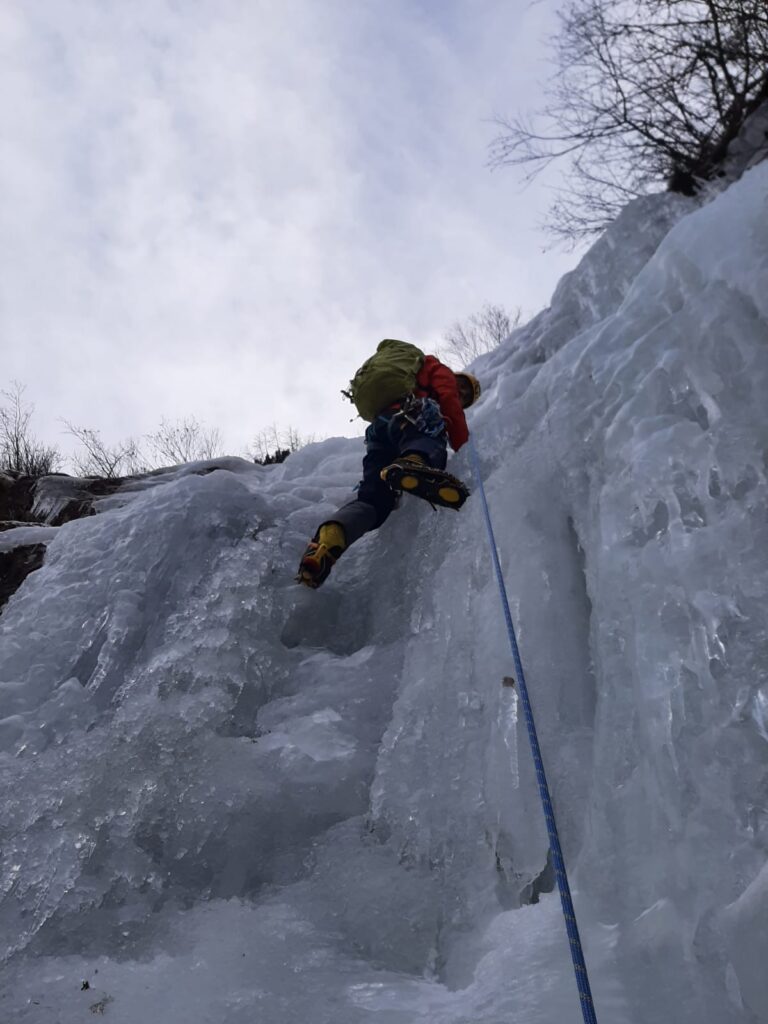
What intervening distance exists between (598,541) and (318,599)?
1304 millimetres

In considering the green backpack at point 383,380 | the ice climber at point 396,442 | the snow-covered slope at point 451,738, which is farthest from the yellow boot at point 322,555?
the green backpack at point 383,380

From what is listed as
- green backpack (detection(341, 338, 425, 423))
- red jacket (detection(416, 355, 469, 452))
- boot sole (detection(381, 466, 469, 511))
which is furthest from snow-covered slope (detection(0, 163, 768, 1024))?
green backpack (detection(341, 338, 425, 423))

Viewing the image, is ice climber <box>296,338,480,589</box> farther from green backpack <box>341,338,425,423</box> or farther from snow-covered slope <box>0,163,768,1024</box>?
snow-covered slope <box>0,163,768,1024</box>

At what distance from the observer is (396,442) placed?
11.1 feet

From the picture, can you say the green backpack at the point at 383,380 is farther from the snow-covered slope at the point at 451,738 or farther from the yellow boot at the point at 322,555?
the yellow boot at the point at 322,555

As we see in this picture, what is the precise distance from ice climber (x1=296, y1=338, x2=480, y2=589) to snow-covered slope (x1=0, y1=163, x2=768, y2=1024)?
194 millimetres

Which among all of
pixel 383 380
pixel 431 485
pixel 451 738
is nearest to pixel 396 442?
pixel 383 380

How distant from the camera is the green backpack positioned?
3.53 meters

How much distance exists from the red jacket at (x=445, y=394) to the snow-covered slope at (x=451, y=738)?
0.36m

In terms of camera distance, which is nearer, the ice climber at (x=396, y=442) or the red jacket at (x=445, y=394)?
the ice climber at (x=396, y=442)

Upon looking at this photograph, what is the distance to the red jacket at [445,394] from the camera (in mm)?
3490

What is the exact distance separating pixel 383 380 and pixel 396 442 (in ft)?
1.11

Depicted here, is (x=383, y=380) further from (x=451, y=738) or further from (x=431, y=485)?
(x=451, y=738)

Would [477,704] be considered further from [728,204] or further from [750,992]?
[728,204]
